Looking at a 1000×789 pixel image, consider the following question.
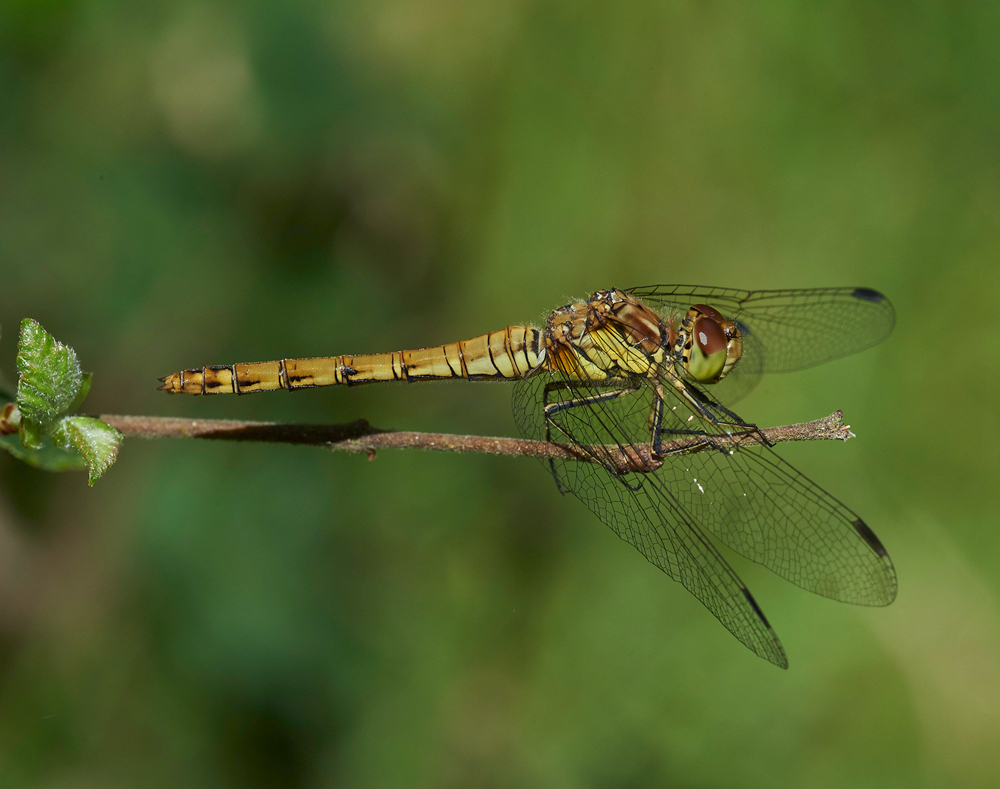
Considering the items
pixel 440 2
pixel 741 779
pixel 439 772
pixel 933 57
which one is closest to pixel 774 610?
pixel 741 779

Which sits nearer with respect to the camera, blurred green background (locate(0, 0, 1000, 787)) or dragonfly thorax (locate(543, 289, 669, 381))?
dragonfly thorax (locate(543, 289, 669, 381))

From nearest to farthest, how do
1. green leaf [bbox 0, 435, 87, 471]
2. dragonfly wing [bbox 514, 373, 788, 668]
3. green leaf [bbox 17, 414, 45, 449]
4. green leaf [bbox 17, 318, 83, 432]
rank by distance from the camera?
green leaf [bbox 17, 318, 83, 432] < green leaf [bbox 17, 414, 45, 449] < green leaf [bbox 0, 435, 87, 471] < dragonfly wing [bbox 514, 373, 788, 668]

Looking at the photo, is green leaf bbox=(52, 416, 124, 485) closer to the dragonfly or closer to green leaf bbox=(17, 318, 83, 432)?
green leaf bbox=(17, 318, 83, 432)

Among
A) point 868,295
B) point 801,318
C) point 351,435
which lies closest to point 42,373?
point 351,435

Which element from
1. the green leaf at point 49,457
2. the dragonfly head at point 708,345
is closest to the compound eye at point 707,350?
the dragonfly head at point 708,345

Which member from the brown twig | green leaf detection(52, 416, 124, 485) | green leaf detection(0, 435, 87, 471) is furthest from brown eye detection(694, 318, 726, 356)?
green leaf detection(0, 435, 87, 471)

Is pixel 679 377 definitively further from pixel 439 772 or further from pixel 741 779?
pixel 439 772

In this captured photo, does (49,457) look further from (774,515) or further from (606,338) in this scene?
(774,515)
